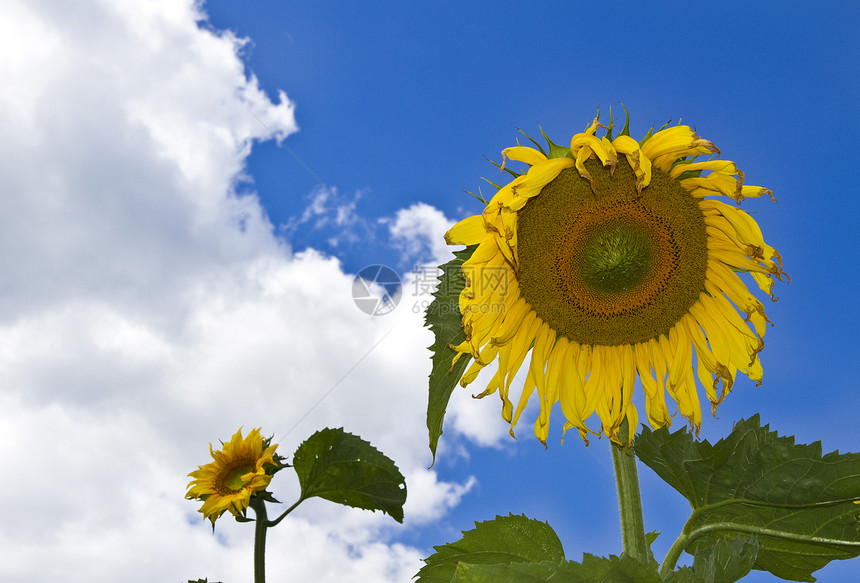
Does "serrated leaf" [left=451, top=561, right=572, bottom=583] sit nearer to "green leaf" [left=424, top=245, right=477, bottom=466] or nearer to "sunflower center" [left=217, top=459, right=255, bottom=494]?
"green leaf" [left=424, top=245, right=477, bottom=466]

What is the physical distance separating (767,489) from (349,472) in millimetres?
2358

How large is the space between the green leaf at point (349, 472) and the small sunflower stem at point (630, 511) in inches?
64.4

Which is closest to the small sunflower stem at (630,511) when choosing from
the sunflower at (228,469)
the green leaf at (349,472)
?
the green leaf at (349,472)

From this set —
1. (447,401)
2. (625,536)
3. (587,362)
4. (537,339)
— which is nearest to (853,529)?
(625,536)

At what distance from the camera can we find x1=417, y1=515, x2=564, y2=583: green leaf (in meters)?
2.96

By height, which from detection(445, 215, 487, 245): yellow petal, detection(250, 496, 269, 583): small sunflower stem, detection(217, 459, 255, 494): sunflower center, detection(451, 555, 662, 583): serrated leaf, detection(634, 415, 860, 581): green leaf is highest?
detection(217, 459, 255, 494): sunflower center

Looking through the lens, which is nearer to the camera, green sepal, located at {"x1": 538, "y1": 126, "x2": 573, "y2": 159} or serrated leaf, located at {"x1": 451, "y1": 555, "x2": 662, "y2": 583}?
serrated leaf, located at {"x1": 451, "y1": 555, "x2": 662, "y2": 583}

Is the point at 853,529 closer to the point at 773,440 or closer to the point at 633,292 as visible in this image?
the point at 773,440

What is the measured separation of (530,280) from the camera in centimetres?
318

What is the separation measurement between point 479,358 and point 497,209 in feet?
2.13


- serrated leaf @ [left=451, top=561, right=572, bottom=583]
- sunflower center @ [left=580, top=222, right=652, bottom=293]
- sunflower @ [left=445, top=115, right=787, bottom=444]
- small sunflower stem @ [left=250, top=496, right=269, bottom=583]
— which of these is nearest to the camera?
serrated leaf @ [left=451, top=561, right=572, bottom=583]

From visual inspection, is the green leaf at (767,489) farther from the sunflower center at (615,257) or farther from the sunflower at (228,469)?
the sunflower at (228,469)

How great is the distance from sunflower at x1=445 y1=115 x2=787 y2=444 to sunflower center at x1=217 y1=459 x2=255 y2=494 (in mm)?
2314

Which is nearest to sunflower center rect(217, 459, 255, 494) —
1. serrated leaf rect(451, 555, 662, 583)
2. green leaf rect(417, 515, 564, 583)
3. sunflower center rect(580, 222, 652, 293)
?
green leaf rect(417, 515, 564, 583)
